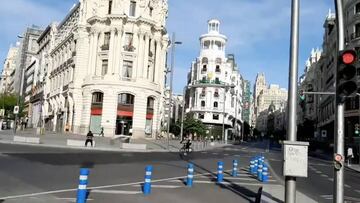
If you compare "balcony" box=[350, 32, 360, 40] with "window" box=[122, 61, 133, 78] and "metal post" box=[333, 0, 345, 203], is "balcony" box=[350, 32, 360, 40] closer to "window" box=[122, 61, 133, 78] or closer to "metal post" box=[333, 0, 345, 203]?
"window" box=[122, 61, 133, 78]

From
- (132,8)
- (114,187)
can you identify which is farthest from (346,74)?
(132,8)

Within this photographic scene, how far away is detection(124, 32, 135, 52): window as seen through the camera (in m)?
60.6

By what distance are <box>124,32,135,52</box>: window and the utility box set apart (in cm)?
5333

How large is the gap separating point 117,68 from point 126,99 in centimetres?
455

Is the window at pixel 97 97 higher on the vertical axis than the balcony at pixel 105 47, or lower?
lower

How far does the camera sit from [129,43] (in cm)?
6109

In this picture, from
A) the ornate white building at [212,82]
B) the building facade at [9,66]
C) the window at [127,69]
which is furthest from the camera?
the building facade at [9,66]

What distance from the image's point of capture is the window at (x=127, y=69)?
199 ft

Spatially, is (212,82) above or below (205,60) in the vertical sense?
below

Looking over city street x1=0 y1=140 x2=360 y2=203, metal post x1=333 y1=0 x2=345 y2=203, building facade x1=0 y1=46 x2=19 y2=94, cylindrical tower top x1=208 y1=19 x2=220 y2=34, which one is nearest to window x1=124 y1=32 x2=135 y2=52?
city street x1=0 y1=140 x2=360 y2=203

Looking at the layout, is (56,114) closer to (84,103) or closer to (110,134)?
(84,103)

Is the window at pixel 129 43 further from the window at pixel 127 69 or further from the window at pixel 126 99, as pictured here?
the window at pixel 126 99

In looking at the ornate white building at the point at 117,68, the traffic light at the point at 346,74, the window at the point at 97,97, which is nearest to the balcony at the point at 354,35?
the ornate white building at the point at 117,68

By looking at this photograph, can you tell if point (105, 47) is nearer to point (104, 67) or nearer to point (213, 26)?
point (104, 67)
